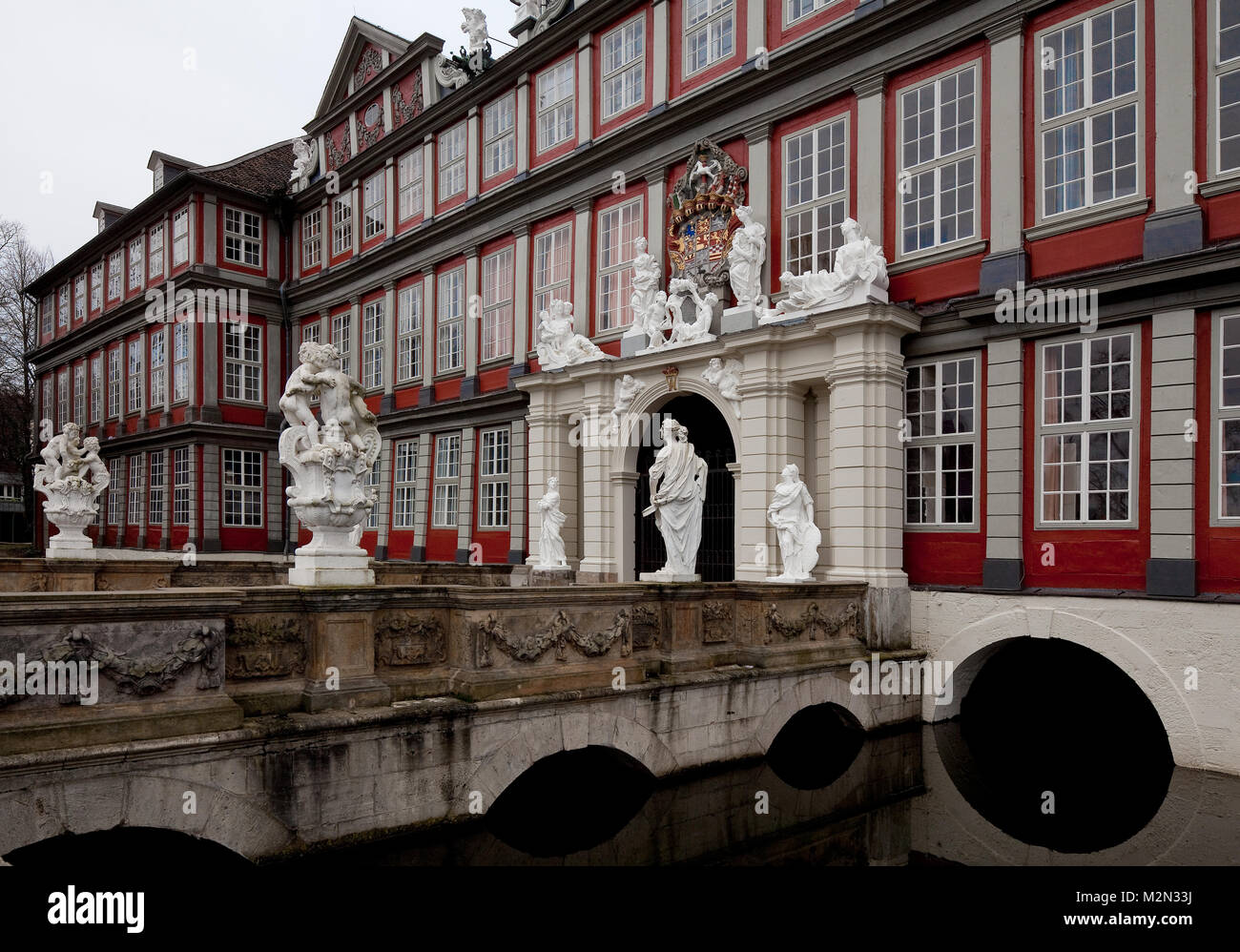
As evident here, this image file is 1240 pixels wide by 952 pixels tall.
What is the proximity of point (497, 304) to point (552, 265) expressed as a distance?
218 centimetres

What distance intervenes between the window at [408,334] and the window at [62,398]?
892 inches

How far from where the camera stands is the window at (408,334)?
24703 mm

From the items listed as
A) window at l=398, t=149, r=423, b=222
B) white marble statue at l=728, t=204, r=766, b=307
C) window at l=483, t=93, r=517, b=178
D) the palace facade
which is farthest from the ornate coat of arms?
window at l=398, t=149, r=423, b=222

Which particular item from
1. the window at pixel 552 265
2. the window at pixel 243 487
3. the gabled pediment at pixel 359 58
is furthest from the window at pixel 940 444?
the window at pixel 243 487

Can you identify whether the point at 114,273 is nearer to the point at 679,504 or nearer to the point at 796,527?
the point at 679,504

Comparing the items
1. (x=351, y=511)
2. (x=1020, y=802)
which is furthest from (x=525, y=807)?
(x=1020, y=802)

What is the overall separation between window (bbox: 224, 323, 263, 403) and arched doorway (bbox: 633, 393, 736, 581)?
57.4 feet

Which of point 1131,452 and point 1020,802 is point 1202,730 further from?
point 1131,452

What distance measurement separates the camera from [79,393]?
38.7 metres

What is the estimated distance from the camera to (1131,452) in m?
11.5

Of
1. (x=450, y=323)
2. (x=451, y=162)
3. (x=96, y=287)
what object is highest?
(x=451, y=162)

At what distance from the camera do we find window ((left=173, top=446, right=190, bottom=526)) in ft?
98.5

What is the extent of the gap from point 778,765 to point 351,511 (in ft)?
18.5

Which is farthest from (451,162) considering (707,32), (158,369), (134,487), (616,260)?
(134,487)
